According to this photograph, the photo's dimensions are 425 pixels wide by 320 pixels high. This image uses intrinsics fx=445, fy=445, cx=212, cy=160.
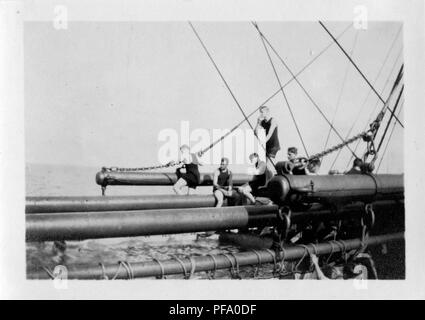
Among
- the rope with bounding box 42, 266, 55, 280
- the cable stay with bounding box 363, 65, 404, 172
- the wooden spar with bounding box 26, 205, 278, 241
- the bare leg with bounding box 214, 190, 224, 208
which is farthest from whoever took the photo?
the bare leg with bounding box 214, 190, 224, 208

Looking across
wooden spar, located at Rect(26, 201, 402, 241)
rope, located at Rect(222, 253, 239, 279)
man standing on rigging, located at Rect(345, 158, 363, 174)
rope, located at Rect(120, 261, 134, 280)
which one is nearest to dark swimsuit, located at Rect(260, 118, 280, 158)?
wooden spar, located at Rect(26, 201, 402, 241)

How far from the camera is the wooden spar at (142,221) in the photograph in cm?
314

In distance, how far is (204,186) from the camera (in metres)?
5.61

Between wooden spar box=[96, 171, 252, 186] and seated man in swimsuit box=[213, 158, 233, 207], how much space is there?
46 cm

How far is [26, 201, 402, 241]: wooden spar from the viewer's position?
3.14 meters

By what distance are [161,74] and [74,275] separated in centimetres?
202

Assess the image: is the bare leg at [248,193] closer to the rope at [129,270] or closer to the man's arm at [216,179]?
the man's arm at [216,179]

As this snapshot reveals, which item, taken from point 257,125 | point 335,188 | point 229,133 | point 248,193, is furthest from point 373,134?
point 229,133

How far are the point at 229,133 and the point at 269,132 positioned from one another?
19.8 inches

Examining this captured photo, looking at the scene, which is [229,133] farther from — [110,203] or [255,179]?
[110,203]

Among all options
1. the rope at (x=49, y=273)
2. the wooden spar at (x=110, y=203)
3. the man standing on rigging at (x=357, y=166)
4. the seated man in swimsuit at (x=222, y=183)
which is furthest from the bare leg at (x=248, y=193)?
the rope at (x=49, y=273)

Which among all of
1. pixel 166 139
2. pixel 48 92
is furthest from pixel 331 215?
pixel 48 92

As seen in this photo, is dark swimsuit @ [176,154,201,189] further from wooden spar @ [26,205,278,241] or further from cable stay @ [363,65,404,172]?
cable stay @ [363,65,404,172]

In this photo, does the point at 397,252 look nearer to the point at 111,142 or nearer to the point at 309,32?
the point at 309,32
